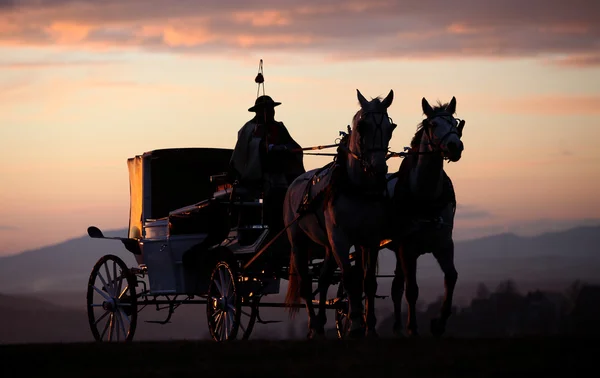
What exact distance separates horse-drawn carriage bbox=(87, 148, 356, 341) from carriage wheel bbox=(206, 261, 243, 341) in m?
0.01

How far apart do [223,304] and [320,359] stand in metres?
5.22

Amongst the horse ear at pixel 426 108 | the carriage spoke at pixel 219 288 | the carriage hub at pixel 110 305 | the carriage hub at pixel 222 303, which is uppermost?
the horse ear at pixel 426 108

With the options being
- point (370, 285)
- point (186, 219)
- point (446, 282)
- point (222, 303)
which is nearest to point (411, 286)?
point (370, 285)

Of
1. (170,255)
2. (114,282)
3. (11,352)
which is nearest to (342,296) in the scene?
(170,255)

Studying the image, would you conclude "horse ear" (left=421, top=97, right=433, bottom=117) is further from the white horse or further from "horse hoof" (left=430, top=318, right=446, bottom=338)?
"horse hoof" (left=430, top=318, right=446, bottom=338)

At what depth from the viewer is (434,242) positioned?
15.9 meters

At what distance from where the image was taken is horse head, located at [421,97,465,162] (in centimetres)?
1500

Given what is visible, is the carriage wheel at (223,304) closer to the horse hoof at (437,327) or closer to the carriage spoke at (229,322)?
the carriage spoke at (229,322)

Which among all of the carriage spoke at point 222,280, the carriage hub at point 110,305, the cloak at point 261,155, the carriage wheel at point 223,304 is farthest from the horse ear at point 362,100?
the carriage hub at point 110,305

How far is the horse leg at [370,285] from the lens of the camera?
1616cm

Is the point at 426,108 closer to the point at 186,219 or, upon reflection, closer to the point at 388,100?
the point at 388,100

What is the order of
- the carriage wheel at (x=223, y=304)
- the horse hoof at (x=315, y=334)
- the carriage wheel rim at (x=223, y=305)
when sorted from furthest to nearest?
the carriage wheel rim at (x=223, y=305), the carriage wheel at (x=223, y=304), the horse hoof at (x=315, y=334)

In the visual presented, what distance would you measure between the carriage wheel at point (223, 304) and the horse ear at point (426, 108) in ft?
12.9

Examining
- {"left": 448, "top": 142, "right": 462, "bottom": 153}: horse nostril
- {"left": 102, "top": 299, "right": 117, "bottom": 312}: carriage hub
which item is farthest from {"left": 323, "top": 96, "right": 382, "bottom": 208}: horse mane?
{"left": 102, "top": 299, "right": 117, "bottom": 312}: carriage hub
